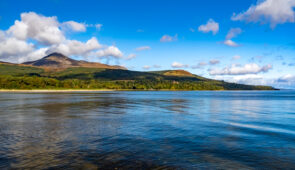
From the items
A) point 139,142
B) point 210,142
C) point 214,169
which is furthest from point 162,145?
point 214,169

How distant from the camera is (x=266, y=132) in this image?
27234 millimetres

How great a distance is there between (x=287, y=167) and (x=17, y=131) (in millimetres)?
26648

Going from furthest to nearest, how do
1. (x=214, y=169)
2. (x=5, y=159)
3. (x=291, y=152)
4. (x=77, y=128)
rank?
(x=77, y=128)
(x=291, y=152)
(x=5, y=159)
(x=214, y=169)

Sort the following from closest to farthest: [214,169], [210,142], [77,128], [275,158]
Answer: [214,169] → [275,158] → [210,142] → [77,128]

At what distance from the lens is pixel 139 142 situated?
2128cm

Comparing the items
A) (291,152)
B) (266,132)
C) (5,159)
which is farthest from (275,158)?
(5,159)

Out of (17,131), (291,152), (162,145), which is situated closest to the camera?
(291,152)

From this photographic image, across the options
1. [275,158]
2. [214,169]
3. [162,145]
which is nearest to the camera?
[214,169]

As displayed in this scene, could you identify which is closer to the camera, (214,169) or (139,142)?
(214,169)

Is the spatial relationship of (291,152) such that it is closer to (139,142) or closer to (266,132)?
(266,132)

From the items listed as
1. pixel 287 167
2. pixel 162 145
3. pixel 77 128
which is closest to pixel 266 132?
pixel 287 167

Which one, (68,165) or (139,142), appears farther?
(139,142)

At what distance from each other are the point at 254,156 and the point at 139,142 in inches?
390

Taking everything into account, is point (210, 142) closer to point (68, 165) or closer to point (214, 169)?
point (214, 169)
